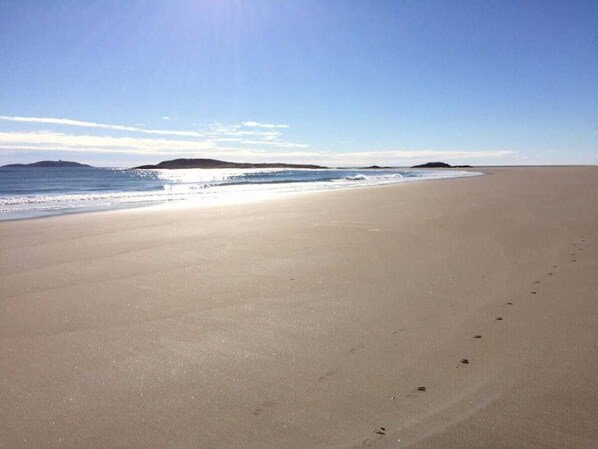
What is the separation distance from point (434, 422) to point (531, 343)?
57.9 inches

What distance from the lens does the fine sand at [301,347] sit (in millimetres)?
2553

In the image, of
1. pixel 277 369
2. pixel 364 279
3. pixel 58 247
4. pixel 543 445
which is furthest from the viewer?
pixel 58 247

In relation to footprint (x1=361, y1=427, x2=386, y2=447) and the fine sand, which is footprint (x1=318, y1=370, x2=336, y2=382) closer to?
the fine sand

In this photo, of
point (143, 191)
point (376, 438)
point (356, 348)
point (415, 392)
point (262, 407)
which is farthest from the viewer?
point (143, 191)

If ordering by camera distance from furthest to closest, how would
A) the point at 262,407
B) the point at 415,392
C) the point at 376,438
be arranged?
the point at 415,392, the point at 262,407, the point at 376,438

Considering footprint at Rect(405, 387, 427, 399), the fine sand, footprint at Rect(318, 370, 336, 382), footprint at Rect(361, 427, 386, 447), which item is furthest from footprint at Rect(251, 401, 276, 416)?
footprint at Rect(405, 387, 427, 399)

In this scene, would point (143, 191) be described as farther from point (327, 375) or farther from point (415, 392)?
point (415, 392)

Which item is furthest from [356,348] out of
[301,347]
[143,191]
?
[143,191]

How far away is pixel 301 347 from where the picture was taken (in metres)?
3.57

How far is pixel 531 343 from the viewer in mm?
3604

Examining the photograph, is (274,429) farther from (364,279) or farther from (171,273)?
(171,273)

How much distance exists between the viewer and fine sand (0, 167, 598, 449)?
2.55 meters

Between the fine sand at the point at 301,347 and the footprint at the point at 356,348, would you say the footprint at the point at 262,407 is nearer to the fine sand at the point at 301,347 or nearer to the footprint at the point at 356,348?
the fine sand at the point at 301,347

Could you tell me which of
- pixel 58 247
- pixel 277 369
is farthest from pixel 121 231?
pixel 277 369
